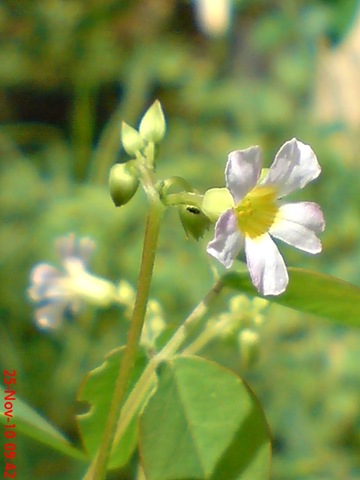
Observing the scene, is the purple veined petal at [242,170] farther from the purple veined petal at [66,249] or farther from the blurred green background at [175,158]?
the blurred green background at [175,158]

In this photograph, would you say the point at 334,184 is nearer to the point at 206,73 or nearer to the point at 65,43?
the point at 206,73

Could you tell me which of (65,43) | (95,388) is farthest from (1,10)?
(95,388)

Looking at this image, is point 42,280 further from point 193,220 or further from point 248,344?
point 193,220

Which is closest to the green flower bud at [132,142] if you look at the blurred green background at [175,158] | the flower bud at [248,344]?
the flower bud at [248,344]

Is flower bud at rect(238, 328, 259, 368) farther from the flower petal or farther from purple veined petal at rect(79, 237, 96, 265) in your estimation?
purple veined petal at rect(79, 237, 96, 265)

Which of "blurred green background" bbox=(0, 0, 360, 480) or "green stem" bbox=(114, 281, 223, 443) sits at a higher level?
"green stem" bbox=(114, 281, 223, 443)

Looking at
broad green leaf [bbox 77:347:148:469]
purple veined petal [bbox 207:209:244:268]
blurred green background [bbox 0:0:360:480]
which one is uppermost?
purple veined petal [bbox 207:209:244:268]

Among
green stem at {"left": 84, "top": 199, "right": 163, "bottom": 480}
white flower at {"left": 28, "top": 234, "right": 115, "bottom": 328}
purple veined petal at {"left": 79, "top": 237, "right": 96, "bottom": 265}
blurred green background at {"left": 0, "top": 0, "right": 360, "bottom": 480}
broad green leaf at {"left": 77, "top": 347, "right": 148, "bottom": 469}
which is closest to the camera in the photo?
green stem at {"left": 84, "top": 199, "right": 163, "bottom": 480}

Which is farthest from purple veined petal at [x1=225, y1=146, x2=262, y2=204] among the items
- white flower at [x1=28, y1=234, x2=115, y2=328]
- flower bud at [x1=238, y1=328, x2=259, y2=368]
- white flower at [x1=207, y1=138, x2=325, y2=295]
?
white flower at [x1=28, y1=234, x2=115, y2=328]
